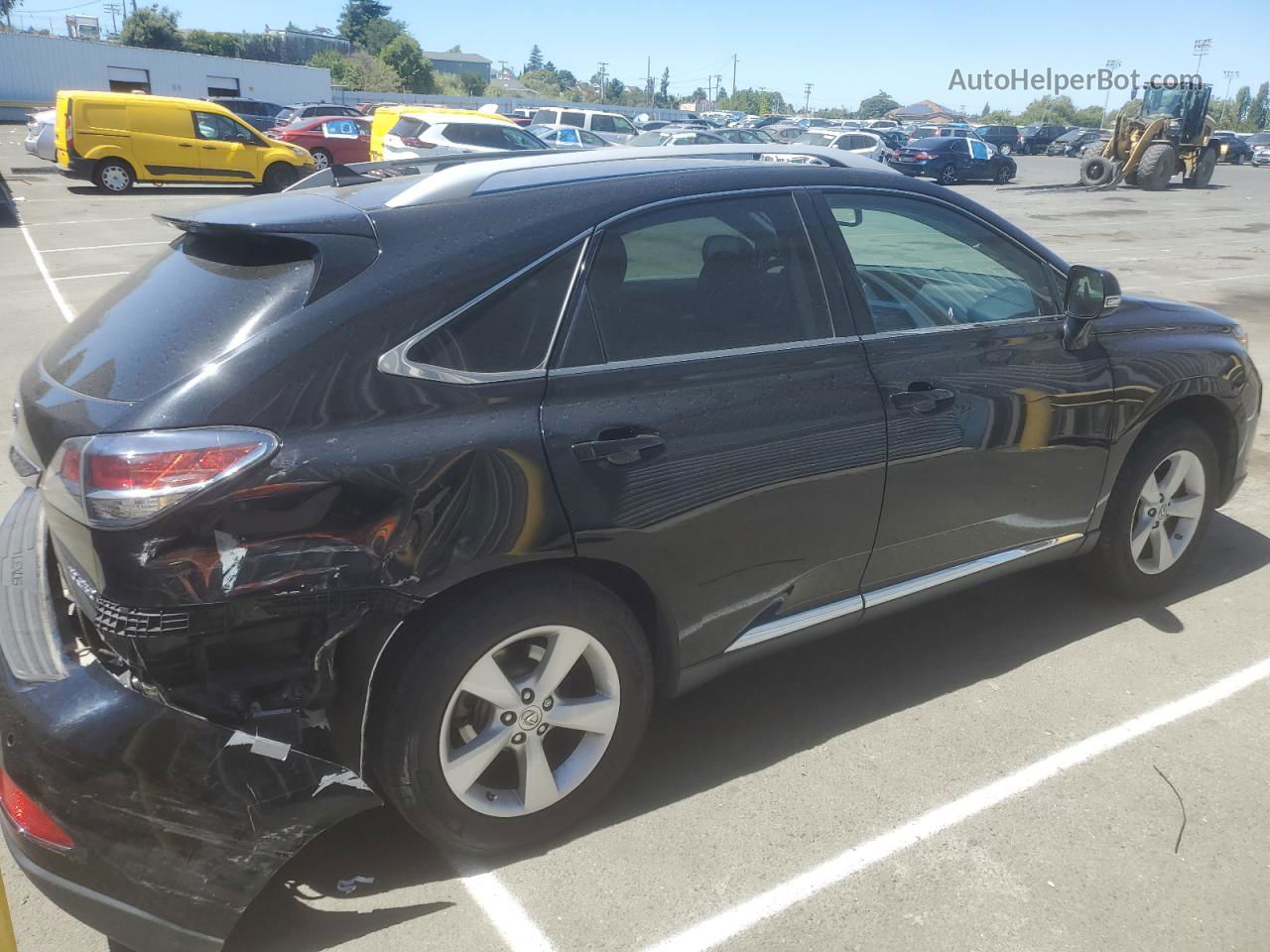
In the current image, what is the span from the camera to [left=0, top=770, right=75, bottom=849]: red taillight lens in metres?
2.19

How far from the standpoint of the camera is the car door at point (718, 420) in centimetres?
266

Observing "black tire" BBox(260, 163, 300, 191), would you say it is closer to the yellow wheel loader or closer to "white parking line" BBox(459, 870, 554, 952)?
the yellow wheel loader

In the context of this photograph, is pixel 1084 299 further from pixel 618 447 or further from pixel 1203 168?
pixel 1203 168

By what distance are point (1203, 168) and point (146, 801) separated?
1346 inches

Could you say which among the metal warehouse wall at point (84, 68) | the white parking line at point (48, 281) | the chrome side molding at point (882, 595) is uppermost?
the metal warehouse wall at point (84, 68)

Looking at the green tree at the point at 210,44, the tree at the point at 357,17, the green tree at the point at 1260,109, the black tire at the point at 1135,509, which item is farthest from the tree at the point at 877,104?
the black tire at the point at 1135,509

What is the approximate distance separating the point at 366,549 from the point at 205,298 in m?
0.77

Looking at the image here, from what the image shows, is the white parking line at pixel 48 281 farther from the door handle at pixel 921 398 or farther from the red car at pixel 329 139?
the red car at pixel 329 139

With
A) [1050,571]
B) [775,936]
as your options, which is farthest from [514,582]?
[1050,571]

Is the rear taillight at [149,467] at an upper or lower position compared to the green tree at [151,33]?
lower

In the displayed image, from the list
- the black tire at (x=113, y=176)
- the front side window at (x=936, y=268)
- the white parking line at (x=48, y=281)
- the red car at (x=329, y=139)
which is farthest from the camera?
the red car at (x=329, y=139)

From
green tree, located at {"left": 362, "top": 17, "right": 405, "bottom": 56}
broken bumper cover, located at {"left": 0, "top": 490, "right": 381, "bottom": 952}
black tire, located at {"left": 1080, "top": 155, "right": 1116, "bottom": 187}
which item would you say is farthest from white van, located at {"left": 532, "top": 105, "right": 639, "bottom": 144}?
green tree, located at {"left": 362, "top": 17, "right": 405, "bottom": 56}

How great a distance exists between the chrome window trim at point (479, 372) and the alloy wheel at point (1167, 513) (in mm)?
2603

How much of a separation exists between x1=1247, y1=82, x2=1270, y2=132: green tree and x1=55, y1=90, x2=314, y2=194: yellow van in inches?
4422
